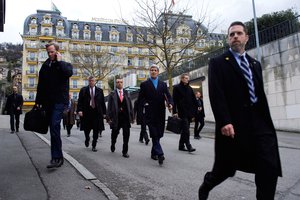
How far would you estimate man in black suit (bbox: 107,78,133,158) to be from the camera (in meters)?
7.50

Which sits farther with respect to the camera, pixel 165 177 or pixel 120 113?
pixel 120 113

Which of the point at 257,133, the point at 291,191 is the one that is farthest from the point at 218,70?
the point at 291,191

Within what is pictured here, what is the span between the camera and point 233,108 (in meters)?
3.14

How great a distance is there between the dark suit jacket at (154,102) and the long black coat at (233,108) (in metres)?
3.42

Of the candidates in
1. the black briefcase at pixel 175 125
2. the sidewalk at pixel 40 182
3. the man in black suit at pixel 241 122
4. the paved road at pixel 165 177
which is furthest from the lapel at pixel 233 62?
the black briefcase at pixel 175 125

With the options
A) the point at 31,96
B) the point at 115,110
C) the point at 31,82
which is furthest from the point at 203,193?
the point at 31,82

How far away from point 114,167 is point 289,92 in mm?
11515

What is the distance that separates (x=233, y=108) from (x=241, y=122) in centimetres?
17

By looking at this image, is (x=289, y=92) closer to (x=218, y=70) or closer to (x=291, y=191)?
(x=291, y=191)

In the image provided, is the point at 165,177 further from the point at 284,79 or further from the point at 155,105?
the point at 284,79

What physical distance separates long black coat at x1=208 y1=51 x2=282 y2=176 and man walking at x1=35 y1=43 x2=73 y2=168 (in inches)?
126

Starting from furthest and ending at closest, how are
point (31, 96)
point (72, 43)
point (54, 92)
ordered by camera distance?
point (72, 43) < point (31, 96) < point (54, 92)

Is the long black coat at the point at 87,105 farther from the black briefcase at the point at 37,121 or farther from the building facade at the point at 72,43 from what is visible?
the building facade at the point at 72,43

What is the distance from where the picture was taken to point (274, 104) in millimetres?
15945
